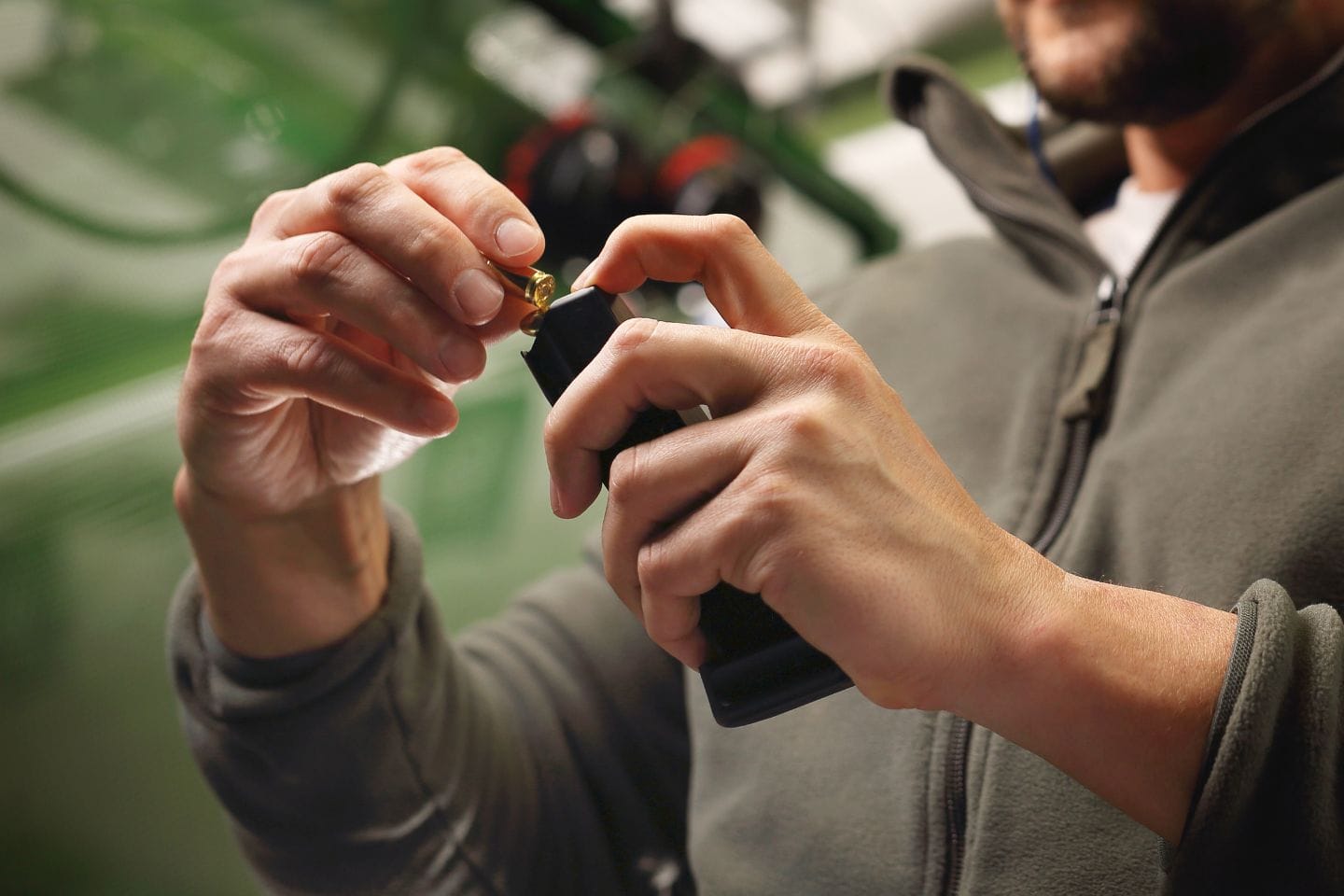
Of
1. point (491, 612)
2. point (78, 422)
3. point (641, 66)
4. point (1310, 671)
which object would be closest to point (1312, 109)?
point (1310, 671)

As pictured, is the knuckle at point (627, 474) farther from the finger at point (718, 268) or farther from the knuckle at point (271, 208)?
the knuckle at point (271, 208)

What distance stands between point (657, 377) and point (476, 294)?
112mm

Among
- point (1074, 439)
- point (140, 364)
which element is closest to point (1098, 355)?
point (1074, 439)

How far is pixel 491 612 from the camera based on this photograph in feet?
3.58

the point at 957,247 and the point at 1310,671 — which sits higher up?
the point at 957,247

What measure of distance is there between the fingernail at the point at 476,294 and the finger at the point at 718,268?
40 millimetres

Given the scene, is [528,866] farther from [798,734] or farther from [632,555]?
[632,555]

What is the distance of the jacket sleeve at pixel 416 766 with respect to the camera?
657 mm

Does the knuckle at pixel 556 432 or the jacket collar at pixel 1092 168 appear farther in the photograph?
the jacket collar at pixel 1092 168

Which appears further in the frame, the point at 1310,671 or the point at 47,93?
the point at 47,93

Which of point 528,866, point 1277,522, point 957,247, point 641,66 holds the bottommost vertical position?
point 528,866

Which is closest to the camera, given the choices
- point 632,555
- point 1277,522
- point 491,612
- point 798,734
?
point 632,555

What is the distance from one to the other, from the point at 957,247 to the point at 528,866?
61 cm

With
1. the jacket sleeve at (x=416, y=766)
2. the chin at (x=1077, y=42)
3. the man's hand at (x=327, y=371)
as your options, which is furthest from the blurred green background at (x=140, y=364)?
the chin at (x=1077, y=42)
